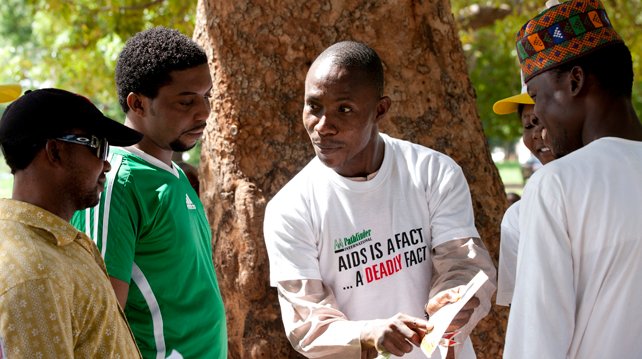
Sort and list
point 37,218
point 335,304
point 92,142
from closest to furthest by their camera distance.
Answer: point 37,218
point 92,142
point 335,304

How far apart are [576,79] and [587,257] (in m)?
0.58

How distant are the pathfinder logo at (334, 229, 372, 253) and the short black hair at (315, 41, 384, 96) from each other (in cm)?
62

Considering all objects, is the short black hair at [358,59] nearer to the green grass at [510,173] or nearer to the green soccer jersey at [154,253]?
the green soccer jersey at [154,253]

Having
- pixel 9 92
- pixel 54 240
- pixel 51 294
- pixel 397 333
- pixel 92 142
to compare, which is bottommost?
pixel 397 333

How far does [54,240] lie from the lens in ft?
8.30

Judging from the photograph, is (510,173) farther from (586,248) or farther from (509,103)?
(586,248)

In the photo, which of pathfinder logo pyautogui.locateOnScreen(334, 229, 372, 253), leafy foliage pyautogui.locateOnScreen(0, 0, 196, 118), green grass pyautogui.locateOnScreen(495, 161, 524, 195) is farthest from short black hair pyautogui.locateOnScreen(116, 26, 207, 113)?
green grass pyautogui.locateOnScreen(495, 161, 524, 195)

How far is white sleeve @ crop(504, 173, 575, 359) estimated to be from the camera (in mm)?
2615

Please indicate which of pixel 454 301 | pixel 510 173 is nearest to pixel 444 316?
pixel 454 301

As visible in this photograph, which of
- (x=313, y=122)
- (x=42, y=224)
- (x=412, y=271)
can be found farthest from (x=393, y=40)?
(x=42, y=224)

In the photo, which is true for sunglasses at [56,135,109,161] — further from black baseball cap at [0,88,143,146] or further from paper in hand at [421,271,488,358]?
paper in hand at [421,271,488,358]

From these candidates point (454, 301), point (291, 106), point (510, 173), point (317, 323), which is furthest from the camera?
point (510, 173)

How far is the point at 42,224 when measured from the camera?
2518 mm

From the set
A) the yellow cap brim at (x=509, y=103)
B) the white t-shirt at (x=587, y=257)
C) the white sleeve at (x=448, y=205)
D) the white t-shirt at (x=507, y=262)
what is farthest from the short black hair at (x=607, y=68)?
the yellow cap brim at (x=509, y=103)
